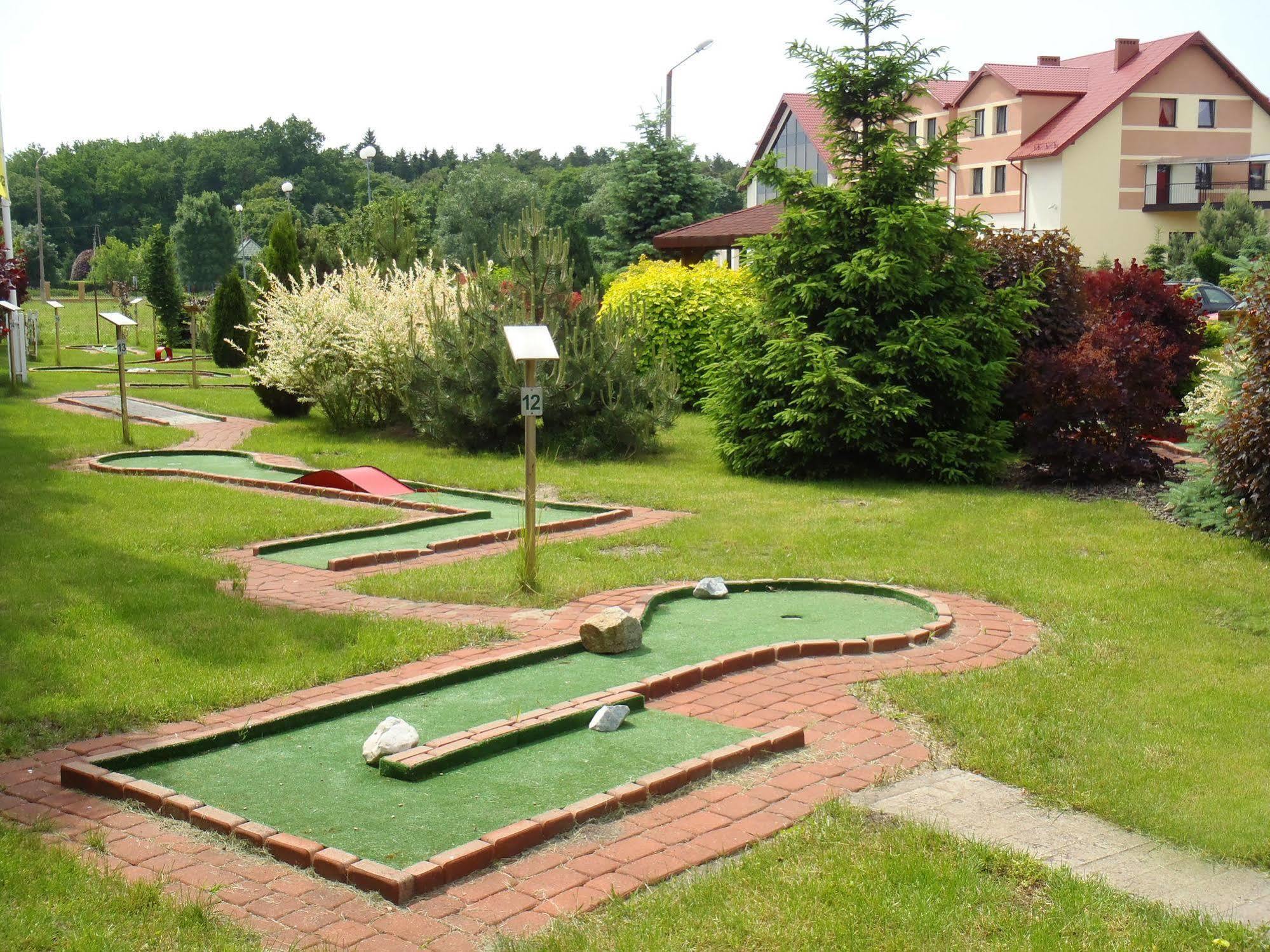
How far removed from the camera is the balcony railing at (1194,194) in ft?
149

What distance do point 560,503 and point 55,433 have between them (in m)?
Answer: 8.47

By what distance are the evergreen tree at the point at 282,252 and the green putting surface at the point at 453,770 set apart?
20599 millimetres

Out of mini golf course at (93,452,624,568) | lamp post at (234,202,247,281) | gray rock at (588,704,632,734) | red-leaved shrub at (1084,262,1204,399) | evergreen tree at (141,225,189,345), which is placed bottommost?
gray rock at (588,704,632,734)

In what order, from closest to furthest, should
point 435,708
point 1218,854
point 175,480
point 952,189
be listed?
point 1218,854 < point 435,708 < point 175,480 < point 952,189

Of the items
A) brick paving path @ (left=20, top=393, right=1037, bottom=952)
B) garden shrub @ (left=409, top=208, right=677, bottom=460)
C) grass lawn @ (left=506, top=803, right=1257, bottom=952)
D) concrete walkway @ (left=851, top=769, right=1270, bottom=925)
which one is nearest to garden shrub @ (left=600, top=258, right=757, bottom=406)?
garden shrub @ (left=409, top=208, right=677, bottom=460)

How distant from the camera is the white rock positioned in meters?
4.95

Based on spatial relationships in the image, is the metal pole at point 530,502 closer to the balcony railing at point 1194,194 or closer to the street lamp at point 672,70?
the street lamp at point 672,70

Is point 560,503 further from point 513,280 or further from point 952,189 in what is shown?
point 952,189

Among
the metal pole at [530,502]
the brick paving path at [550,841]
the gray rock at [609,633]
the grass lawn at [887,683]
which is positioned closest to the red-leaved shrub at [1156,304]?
the grass lawn at [887,683]

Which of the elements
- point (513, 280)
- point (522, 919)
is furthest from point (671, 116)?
point (522, 919)

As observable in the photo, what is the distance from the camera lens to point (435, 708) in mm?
5797

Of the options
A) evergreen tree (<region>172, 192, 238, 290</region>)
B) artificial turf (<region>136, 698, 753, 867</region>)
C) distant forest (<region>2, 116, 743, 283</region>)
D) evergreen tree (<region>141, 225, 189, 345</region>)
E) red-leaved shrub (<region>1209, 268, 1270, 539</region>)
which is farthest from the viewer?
evergreen tree (<region>172, 192, 238, 290</region>)

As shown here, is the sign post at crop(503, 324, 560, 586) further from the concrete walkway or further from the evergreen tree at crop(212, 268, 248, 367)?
the evergreen tree at crop(212, 268, 248, 367)

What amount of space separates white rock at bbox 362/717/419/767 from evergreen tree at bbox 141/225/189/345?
3397 centimetres
